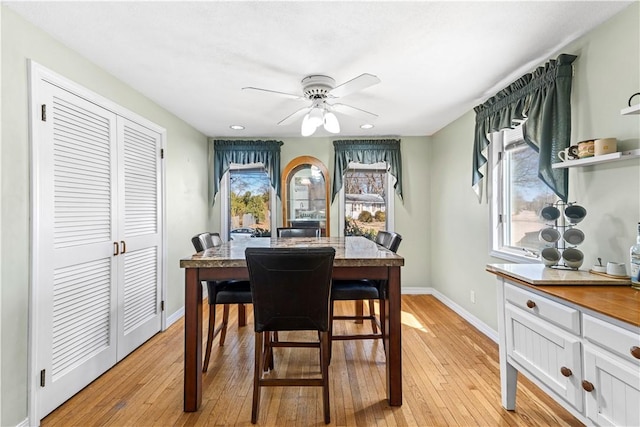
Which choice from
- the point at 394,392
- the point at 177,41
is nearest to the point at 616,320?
the point at 394,392

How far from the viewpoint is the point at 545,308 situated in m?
1.54

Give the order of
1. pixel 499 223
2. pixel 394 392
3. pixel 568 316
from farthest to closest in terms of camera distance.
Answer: pixel 499 223
pixel 394 392
pixel 568 316

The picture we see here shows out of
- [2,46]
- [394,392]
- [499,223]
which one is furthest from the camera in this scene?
[499,223]

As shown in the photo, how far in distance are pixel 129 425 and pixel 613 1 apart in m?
3.50

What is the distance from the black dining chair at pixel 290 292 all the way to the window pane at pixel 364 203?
9.61 ft

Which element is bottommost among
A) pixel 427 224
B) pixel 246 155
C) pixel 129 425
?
pixel 129 425

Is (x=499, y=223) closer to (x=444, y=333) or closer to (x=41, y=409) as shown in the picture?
(x=444, y=333)

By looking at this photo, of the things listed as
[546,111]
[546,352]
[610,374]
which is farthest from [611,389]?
[546,111]

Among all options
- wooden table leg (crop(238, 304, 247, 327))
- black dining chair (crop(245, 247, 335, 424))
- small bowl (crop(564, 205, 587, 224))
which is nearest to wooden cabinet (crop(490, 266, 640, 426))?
small bowl (crop(564, 205, 587, 224))

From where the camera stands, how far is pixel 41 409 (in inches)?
72.7

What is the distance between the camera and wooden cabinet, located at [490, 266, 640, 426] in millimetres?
1171

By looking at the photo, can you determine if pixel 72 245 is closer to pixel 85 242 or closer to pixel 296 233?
pixel 85 242

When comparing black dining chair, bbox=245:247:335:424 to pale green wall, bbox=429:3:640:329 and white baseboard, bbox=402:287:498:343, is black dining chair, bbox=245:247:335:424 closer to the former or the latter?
pale green wall, bbox=429:3:640:329

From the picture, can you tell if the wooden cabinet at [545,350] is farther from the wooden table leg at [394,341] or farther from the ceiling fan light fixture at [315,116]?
the ceiling fan light fixture at [315,116]
